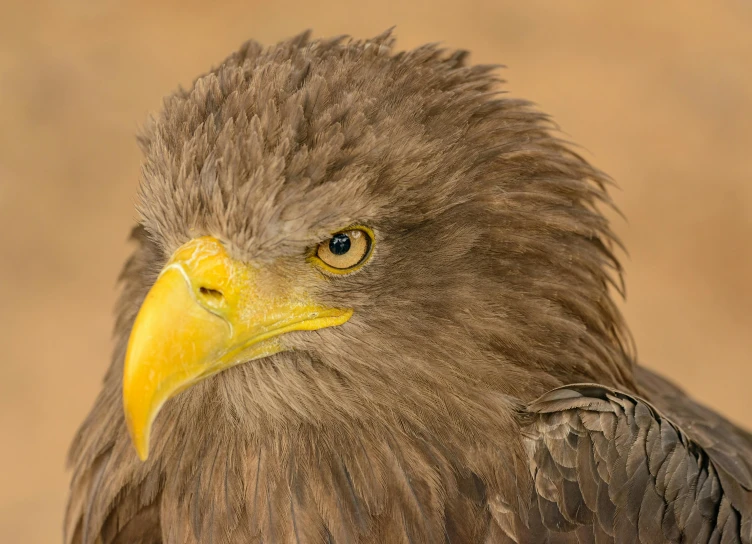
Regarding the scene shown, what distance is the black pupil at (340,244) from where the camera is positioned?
204cm

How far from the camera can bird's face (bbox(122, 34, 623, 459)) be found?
1.98m

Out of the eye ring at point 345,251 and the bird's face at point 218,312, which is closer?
the bird's face at point 218,312

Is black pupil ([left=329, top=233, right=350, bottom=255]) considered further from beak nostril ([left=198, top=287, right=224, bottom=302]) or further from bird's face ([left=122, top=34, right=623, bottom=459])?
beak nostril ([left=198, top=287, right=224, bottom=302])

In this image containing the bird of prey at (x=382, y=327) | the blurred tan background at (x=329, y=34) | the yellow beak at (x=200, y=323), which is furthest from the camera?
the blurred tan background at (x=329, y=34)

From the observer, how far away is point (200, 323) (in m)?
1.95

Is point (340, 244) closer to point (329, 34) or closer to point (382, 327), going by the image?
point (382, 327)

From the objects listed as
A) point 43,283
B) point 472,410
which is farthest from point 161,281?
point 43,283

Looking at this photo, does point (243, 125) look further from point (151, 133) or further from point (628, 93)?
point (628, 93)

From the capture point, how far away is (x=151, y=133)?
229 cm

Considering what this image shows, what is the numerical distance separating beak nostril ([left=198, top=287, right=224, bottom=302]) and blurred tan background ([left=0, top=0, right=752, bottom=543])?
11.3ft

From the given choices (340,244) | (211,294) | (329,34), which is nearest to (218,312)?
(211,294)

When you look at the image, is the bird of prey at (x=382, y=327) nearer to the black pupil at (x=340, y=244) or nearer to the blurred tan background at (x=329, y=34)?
the black pupil at (x=340, y=244)

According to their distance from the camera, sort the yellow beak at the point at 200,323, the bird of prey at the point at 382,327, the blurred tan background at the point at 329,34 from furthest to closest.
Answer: the blurred tan background at the point at 329,34 → the bird of prey at the point at 382,327 → the yellow beak at the point at 200,323

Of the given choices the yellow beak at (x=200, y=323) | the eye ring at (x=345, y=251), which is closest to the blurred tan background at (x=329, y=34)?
the yellow beak at (x=200, y=323)
